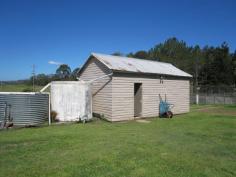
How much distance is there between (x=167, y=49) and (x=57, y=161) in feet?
209

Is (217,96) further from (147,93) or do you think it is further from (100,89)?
Result: (100,89)

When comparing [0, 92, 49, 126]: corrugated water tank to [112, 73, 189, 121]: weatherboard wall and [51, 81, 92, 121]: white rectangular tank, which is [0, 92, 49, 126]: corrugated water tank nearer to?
[51, 81, 92, 121]: white rectangular tank

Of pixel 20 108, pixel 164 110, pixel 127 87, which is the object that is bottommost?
pixel 164 110

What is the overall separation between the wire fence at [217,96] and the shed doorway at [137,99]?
15.8m

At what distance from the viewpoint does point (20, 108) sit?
10453 millimetres

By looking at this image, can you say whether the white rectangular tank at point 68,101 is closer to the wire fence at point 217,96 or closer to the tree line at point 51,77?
the tree line at point 51,77

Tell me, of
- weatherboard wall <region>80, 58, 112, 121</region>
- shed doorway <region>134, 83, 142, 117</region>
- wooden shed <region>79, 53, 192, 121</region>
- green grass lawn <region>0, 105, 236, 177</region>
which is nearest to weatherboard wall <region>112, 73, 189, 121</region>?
wooden shed <region>79, 53, 192, 121</region>

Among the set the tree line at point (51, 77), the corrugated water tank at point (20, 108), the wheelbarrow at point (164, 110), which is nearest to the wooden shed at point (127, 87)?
the wheelbarrow at point (164, 110)

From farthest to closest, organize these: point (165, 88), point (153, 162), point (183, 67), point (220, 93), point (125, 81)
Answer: point (183, 67) → point (220, 93) → point (165, 88) → point (125, 81) → point (153, 162)

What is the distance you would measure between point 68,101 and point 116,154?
656 centimetres

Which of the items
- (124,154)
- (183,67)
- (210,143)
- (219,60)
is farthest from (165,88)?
(183,67)

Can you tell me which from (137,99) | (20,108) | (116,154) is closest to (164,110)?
(137,99)

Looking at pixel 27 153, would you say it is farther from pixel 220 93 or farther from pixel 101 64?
pixel 220 93

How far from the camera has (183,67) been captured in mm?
48062
